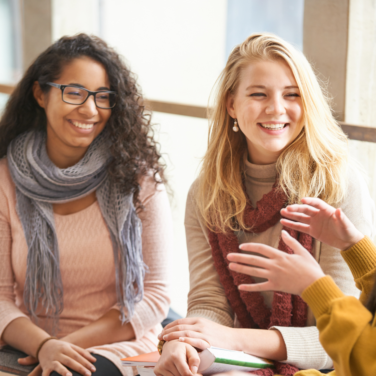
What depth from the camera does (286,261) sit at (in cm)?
106

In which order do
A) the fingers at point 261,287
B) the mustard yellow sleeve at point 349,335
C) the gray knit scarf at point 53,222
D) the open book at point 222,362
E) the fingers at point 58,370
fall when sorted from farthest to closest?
1. the gray knit scarf at point 53,222
2. the fingers at point 58,370
3. the open book at point 222,362
4. the fingers at point 261,287
5. the mustard yellow sleeve at point 349,335

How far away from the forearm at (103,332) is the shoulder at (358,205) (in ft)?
3.06

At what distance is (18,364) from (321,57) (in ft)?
5.45

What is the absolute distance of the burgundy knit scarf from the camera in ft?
4.82

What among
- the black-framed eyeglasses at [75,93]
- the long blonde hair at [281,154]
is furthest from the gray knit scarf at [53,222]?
the long blonde hair at [281,154]

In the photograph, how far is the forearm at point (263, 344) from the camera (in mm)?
1371

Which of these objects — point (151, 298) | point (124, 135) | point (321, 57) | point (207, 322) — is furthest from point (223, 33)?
point (207, 322)

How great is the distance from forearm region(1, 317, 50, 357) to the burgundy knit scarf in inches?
27.3

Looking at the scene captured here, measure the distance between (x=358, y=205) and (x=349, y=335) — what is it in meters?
0.61

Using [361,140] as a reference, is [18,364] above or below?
below

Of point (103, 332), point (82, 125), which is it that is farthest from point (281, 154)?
point (103, 332)

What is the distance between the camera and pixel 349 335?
0.95 metres

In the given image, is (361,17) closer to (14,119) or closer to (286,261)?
(286,261)

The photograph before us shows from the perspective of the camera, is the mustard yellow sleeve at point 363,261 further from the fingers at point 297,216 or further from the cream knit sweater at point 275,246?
the cream knit sweater at point 275,246
